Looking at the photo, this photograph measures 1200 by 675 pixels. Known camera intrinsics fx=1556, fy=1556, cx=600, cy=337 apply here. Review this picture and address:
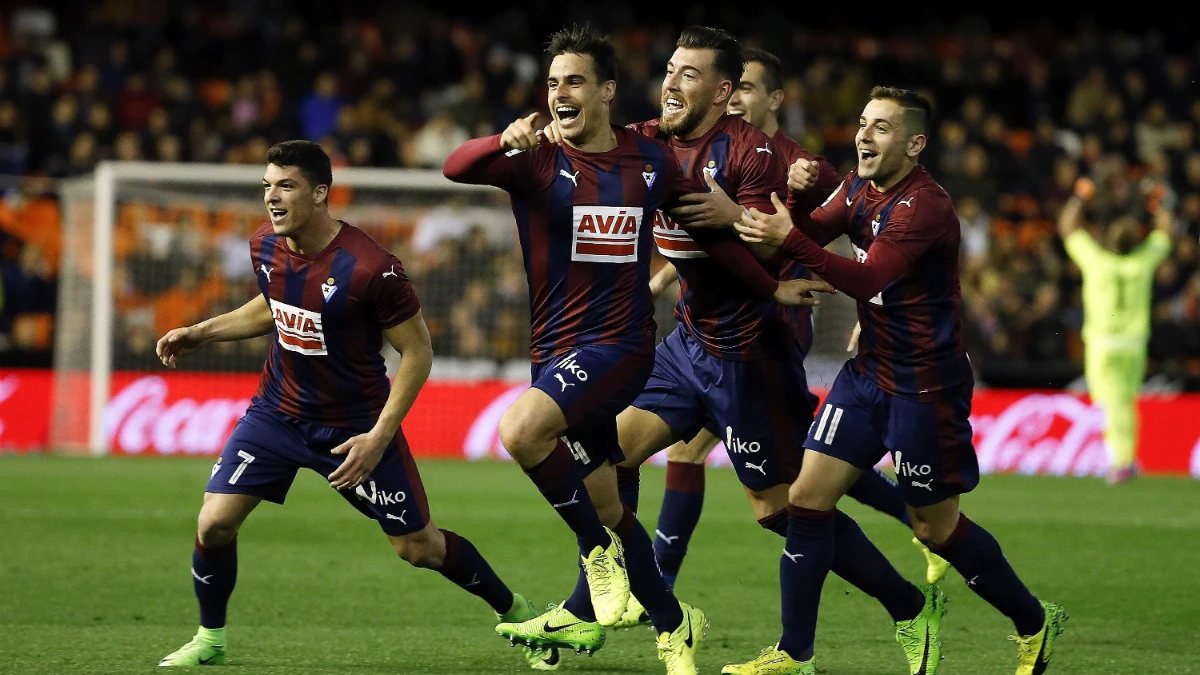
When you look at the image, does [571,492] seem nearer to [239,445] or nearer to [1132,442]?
[239,445]

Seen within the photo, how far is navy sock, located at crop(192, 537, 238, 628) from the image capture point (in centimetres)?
635

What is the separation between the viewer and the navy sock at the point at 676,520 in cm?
760

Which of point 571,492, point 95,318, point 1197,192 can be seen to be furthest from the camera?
point 1197,192

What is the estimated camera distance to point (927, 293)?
6.07 meters

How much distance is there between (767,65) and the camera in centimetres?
787

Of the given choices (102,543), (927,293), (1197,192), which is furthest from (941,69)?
(927,293)

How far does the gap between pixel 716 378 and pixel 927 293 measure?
1.15m

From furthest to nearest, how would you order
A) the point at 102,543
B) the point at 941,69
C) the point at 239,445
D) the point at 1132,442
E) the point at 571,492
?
the point at 941,69 → the point at 1132,442 → the point at 102,543 → the point at 239,445 → the point at 571,492

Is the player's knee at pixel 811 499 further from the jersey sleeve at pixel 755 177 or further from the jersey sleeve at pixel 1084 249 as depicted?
the jersey sleeve at pixel 1084 249

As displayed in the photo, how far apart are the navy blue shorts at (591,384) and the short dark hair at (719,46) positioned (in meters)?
1.19

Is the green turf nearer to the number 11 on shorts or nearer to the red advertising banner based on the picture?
the number 11 on shorts

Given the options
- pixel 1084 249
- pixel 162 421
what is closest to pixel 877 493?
pixel 1084 249

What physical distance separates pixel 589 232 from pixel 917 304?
131 cm

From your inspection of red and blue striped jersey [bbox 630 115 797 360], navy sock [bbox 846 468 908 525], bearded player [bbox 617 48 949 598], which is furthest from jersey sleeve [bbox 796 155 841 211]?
navy sock [bbox 846 468 908 525]
